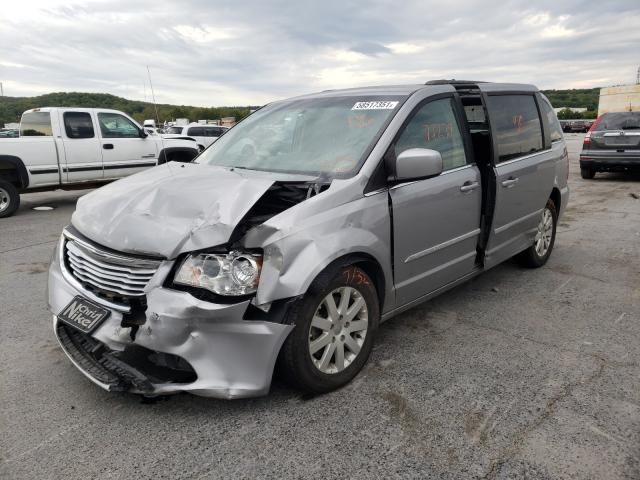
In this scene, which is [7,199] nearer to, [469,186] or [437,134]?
[437,134]

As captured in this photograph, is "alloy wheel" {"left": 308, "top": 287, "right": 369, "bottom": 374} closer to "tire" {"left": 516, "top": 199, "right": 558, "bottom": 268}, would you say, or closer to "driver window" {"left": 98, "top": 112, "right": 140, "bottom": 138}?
"tire" {"left": 516, "top": 199, "right": 558, "bottom": 268}

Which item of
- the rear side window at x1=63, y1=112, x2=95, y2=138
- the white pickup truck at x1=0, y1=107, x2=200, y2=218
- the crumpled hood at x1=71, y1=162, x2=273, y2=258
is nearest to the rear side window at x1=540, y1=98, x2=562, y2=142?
the crumpled hood at x1=71, y1=162, x2=273, y2=258

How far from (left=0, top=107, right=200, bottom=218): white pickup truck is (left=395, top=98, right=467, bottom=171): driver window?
264 inches

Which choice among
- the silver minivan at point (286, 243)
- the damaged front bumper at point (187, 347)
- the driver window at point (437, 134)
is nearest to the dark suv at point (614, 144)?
the silver minivan at point (286, 243)

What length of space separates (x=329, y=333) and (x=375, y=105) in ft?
5.26

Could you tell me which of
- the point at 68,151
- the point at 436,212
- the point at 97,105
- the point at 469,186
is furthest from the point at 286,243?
the point at 97,105

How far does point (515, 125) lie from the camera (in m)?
4.37

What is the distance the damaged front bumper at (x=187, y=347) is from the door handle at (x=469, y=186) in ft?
5.98

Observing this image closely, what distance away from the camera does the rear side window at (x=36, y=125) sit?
352 inches

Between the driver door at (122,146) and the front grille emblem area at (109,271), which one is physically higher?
the driver door at (122,146)

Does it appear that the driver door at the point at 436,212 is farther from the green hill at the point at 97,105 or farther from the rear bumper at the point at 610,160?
the rear bumper at the point at 610,160

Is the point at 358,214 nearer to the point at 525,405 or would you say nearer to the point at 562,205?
the point at 525,405

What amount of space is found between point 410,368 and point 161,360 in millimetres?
1490

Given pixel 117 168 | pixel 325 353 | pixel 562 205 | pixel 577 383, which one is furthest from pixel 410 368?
pixel 117 168
